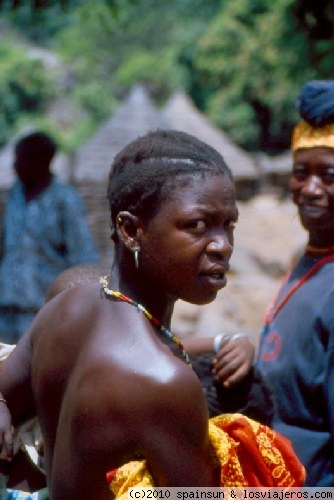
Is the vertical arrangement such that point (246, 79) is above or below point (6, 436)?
below

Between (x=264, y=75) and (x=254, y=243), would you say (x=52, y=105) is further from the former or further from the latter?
(x=254, y=243)

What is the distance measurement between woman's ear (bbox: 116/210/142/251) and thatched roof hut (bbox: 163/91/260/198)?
17201mm

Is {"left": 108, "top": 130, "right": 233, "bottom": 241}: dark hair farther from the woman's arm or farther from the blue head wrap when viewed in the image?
the blue head wrap

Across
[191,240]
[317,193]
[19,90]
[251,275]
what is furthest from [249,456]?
[19,90]

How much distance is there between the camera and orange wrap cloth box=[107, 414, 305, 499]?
5.34ft

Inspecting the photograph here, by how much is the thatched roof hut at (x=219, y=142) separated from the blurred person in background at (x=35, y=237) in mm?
14308

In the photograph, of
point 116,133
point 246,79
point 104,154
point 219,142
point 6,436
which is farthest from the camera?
point 246,79

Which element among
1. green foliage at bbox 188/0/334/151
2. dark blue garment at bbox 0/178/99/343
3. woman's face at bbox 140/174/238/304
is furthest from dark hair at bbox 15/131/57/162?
green foliage at bbox 188/0/334/151

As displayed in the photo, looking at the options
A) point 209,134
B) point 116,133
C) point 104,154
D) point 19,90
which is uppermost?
point 116,133

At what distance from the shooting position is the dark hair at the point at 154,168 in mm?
1619

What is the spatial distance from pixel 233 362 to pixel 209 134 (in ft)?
62.0

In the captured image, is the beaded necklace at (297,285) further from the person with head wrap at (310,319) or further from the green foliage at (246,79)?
the green foliage at (246,79)

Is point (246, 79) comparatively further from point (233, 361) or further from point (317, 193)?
point (233, 361)

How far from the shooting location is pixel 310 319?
2.38 meters
